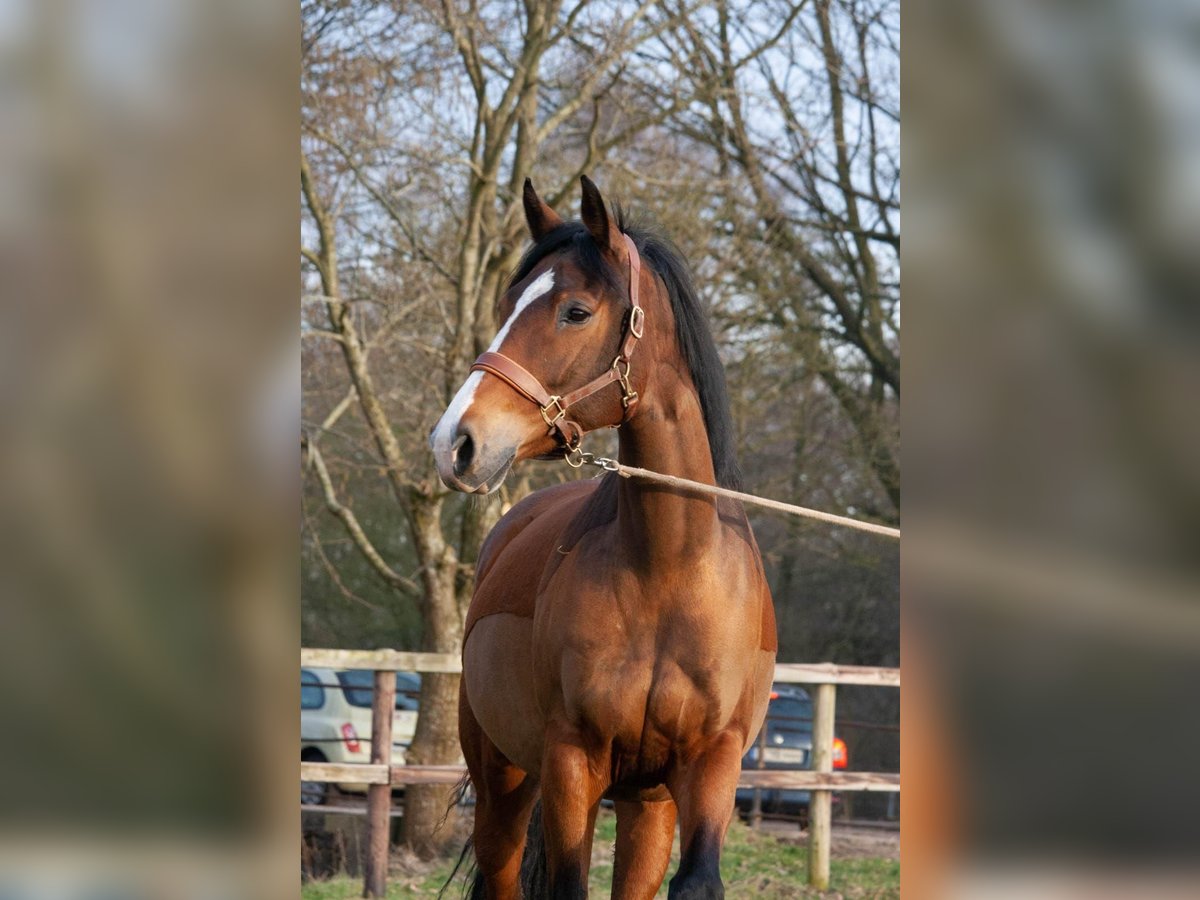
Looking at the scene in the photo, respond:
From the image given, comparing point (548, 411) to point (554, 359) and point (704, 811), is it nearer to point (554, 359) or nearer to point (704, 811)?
point (554, 359)

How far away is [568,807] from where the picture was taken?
345 centimetres

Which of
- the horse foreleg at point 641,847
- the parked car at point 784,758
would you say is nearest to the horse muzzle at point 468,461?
the horse foreleg at point 641,847

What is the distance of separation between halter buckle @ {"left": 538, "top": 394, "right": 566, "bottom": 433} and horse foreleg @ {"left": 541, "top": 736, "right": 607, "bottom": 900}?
2.95ft

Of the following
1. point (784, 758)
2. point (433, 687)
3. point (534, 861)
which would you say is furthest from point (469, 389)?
point (784, 758)

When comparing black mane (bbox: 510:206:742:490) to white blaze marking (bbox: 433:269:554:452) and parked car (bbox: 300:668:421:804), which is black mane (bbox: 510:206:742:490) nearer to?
white blaze marking (bbox: 433:269:554:452)

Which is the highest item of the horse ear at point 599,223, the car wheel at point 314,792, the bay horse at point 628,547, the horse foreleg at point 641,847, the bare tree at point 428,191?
the bare tree at point 428,191

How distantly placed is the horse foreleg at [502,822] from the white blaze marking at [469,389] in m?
2.13

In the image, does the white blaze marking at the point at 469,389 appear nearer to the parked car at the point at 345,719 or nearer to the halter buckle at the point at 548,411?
the halter buckle at the point at 548,411

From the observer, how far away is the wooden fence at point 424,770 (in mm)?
8062

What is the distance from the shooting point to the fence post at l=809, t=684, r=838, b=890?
8640mm

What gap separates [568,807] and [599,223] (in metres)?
1.59
